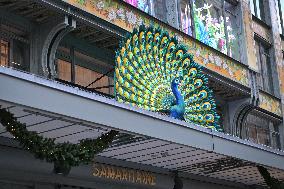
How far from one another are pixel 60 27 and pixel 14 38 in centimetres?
110

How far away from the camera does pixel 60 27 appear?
12.8 m

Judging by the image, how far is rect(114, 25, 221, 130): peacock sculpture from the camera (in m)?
14.0

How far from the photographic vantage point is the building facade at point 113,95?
31.5ft

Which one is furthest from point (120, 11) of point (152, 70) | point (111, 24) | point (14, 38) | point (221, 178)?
point (221, 178)

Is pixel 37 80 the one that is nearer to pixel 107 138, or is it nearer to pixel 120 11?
pixel 107 138

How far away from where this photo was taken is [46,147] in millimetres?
9266

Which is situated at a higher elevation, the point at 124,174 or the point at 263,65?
the point at 263,65

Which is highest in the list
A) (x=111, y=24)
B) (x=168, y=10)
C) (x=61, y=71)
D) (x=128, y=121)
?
(x=168, y=10)

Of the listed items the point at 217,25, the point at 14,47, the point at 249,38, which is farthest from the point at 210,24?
the point at 14,47

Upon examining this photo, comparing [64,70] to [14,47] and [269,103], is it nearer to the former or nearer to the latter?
[14,47]

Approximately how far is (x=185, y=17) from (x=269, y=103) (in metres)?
6.58

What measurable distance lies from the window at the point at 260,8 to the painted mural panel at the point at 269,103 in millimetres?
3903

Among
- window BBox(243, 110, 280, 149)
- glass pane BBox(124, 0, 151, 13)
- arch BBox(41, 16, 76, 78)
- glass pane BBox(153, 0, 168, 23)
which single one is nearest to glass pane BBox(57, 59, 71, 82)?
arch BBox(41, 16, 76, 78)

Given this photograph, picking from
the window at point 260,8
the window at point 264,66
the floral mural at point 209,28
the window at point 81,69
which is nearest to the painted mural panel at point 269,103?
the window at point 264,66
